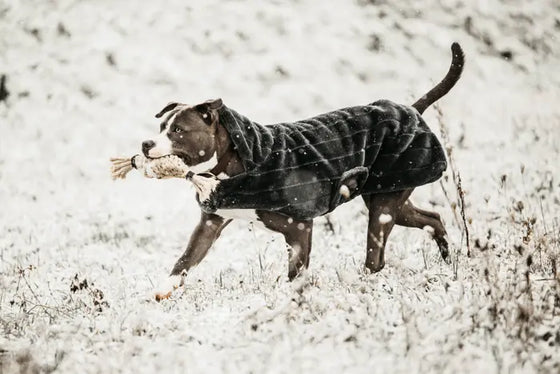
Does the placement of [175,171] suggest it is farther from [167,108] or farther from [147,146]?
[167,108]

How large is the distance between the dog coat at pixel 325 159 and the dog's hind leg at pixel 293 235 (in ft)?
0.22

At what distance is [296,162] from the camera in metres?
3.77

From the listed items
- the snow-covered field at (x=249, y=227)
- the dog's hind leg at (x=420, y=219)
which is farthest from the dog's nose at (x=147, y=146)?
the dog's hind leg at (x=420, y=219)

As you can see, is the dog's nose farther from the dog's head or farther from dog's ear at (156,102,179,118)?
dog's ear at (156,102,179,118)

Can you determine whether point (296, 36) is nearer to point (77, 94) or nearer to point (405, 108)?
point (77, 94)

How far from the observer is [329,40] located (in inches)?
493

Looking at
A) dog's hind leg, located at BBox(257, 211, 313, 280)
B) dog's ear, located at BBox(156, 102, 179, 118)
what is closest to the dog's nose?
dog's ear, located at BBox(156, 102, 179, 118)

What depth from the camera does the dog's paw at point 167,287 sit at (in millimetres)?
3660

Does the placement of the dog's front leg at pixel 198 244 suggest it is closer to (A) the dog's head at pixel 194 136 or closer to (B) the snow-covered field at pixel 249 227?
(B) the snow-covered field at pixel 249 227

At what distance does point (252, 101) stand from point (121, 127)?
9.07 ft

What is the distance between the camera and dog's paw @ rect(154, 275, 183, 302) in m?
3.66

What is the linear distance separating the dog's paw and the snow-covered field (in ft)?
0.29

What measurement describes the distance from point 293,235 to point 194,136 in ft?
3.13

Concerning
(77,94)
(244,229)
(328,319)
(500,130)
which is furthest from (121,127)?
(328,319)
